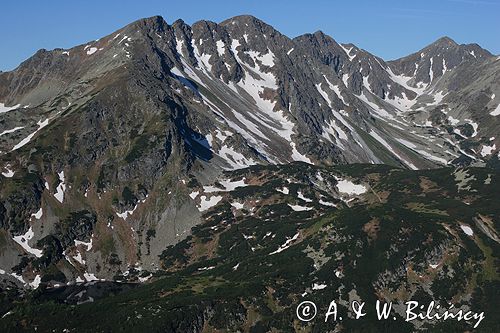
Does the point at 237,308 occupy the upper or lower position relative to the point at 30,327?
lower

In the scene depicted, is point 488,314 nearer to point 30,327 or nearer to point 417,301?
point 417,301

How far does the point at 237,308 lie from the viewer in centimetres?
19212

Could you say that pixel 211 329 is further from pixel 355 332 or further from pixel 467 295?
pixel 467 295

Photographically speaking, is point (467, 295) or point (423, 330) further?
point (467, 295)

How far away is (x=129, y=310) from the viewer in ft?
635

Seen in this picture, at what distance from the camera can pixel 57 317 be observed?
19375cm

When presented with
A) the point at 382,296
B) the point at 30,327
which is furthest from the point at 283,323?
→ the point at 30,327

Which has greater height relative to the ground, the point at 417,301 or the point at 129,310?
the point at 129,310

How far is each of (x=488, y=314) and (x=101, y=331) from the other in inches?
4512

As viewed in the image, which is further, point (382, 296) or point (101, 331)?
point (382, 296)

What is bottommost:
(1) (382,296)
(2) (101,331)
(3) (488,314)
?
(3) (488,314)

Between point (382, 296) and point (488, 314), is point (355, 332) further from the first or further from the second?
point (488, 314)

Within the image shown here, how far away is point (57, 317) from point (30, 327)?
826 cm

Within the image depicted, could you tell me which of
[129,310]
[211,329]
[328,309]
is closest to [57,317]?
[129,310]
